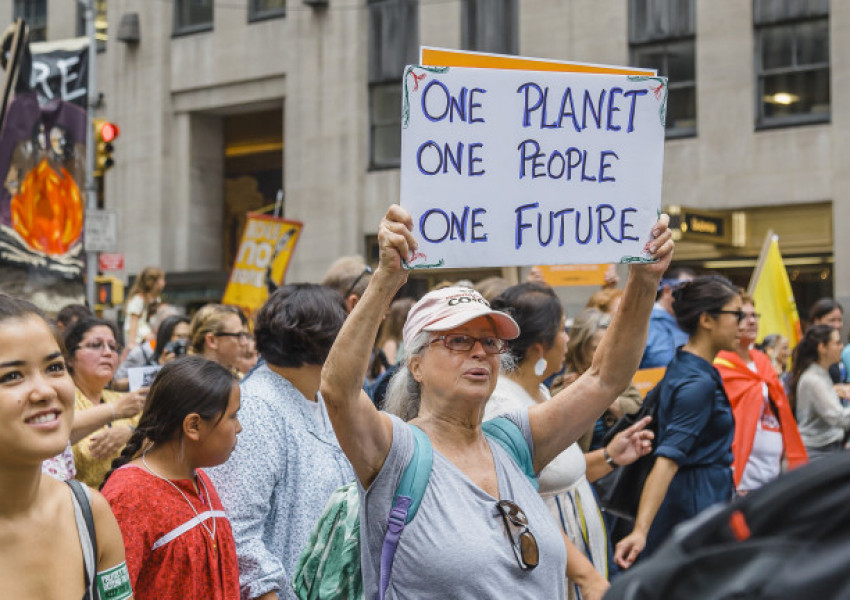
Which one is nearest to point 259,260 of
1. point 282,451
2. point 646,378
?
point 646,378

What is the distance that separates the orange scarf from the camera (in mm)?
7000

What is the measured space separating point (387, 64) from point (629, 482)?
2028cm

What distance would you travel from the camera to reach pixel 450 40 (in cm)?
2423

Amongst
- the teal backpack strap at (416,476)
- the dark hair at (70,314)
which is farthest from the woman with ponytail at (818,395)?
the teal backpack strap at (416,476)

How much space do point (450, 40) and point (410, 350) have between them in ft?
69.6

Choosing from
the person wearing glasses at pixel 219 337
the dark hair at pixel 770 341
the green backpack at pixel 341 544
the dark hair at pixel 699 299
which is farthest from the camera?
the dark hair at pixel 770 341

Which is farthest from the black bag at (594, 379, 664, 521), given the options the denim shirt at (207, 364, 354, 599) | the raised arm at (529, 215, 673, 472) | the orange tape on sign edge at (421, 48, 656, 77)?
the orange tape on sign edge at (421, 48, 656, 77)

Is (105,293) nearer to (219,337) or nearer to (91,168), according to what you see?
(91,168)

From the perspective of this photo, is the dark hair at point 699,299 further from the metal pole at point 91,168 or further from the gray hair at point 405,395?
the metal pole at point 91,168

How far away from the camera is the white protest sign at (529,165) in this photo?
3582 mm

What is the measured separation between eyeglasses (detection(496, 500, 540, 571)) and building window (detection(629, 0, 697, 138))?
18.9 meters

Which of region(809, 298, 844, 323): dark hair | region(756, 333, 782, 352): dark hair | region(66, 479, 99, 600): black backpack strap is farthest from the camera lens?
region(756, 333, 782, 352): dark hair

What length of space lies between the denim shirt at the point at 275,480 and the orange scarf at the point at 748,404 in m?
3.27

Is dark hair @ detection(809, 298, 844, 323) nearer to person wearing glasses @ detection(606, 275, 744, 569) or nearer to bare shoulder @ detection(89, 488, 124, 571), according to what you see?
person wearing glasses @ detection(606, 275, 744, 569)
